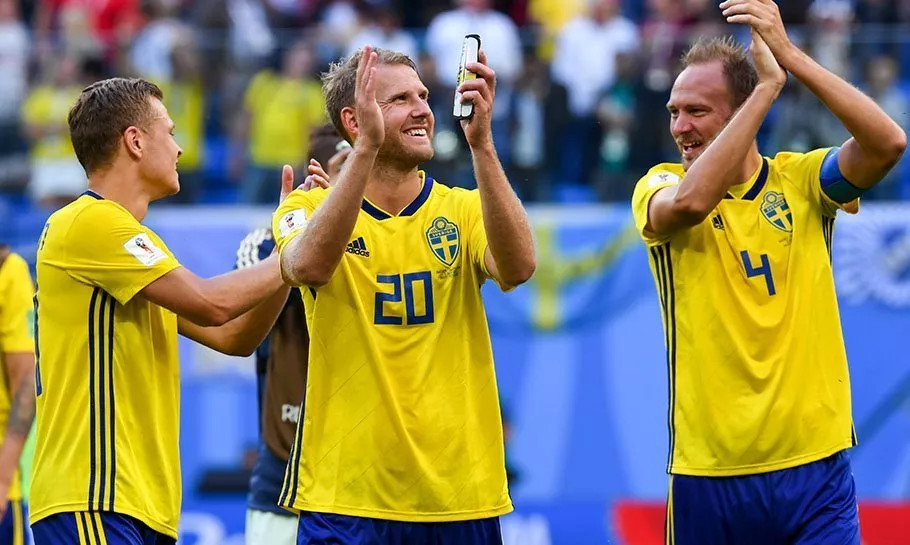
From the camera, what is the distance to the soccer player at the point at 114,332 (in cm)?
554

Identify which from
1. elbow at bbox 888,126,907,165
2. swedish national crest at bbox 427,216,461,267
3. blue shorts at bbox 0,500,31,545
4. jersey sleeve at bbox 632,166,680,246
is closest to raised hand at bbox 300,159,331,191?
swedish national crest at bbox 427,216,461,267

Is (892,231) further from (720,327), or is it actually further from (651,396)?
(720,327)

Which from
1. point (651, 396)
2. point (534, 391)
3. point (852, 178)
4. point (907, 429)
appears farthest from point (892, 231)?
Result: point (852, 178)

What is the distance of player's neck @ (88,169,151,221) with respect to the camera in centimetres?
587

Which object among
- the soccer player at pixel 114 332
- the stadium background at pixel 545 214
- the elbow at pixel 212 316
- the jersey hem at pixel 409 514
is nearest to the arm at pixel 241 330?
the soccer player at pixel 114 332

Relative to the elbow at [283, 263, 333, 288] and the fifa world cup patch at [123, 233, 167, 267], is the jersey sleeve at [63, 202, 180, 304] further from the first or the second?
the elbow at [283, 263, 333, 288]

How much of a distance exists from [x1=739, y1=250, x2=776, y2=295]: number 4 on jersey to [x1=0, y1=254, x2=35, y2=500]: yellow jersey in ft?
11.2

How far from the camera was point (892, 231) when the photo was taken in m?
14.1

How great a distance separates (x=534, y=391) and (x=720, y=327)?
835 cm

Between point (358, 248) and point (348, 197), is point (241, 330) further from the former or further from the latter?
point (348, 197)

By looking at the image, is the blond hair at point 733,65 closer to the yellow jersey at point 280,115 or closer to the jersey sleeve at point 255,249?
the jersey sleeve at point 255,249

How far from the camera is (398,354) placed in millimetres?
5578

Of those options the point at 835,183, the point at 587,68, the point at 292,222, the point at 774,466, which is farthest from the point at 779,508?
the point at 587,68

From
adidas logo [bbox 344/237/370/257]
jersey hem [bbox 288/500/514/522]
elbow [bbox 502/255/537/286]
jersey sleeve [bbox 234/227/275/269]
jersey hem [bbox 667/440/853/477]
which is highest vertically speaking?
jersey sleeve [bbox 234/227/275/269]
